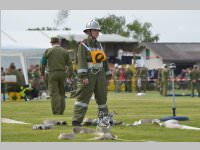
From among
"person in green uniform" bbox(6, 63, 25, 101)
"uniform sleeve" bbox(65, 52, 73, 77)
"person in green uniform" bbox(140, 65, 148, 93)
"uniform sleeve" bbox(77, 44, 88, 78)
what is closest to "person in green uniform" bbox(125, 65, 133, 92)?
"person in green uniform" bbox(140, 65, 148, 93)

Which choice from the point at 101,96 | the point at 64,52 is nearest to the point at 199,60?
the point at 64,52

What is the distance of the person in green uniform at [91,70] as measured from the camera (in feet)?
53.2

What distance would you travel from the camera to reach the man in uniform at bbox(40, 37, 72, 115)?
21875 mm

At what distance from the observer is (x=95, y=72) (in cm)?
1636

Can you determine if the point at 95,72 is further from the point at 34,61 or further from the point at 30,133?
the point at 34,61

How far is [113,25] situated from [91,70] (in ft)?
293

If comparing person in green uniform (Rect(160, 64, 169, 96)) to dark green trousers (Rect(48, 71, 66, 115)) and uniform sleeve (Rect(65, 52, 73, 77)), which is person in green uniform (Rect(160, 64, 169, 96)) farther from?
dark green trousers (Rect(48, 71, 66, 115))

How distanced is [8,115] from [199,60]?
55639 mm

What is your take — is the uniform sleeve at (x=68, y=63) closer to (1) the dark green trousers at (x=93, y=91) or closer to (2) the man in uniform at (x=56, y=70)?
(2) the man in uniform at (x=56, y=70)

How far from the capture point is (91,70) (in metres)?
16.3

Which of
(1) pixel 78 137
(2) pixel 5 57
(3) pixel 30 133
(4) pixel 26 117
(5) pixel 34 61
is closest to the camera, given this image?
(1) pixel 78 137

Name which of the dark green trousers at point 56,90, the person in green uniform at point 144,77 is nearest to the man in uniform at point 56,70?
the dark green trousers at point 56,90

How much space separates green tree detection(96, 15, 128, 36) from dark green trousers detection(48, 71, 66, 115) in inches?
3192

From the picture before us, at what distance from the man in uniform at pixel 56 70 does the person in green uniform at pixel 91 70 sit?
5297mm
